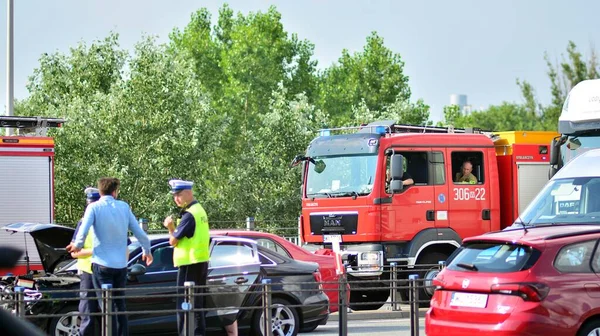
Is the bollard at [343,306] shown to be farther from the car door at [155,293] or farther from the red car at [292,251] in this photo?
the red car at [292,251]

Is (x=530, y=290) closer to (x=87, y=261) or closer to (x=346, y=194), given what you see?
(x=87, y=261)

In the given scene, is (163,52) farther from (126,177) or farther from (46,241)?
(46,241)

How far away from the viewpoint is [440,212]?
1984 centimetres

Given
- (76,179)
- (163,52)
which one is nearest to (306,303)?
(76,179)

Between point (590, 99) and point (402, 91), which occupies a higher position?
point (402, 91)

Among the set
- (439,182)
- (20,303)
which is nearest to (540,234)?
(20,303)

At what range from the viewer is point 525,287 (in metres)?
9.78

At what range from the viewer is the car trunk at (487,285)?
9.84 m

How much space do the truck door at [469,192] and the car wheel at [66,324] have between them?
9.01 metres

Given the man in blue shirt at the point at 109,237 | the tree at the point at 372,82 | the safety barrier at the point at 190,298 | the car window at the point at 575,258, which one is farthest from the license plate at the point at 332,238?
the tree at the point at 372,82

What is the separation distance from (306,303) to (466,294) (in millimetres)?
3941

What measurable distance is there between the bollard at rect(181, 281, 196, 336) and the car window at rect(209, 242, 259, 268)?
6.24 ft

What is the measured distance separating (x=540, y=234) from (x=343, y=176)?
975 centimetres

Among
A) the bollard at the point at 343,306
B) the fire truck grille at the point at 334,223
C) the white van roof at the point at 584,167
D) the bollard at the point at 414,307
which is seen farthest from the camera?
the fire truck grille at the point at 334,223
